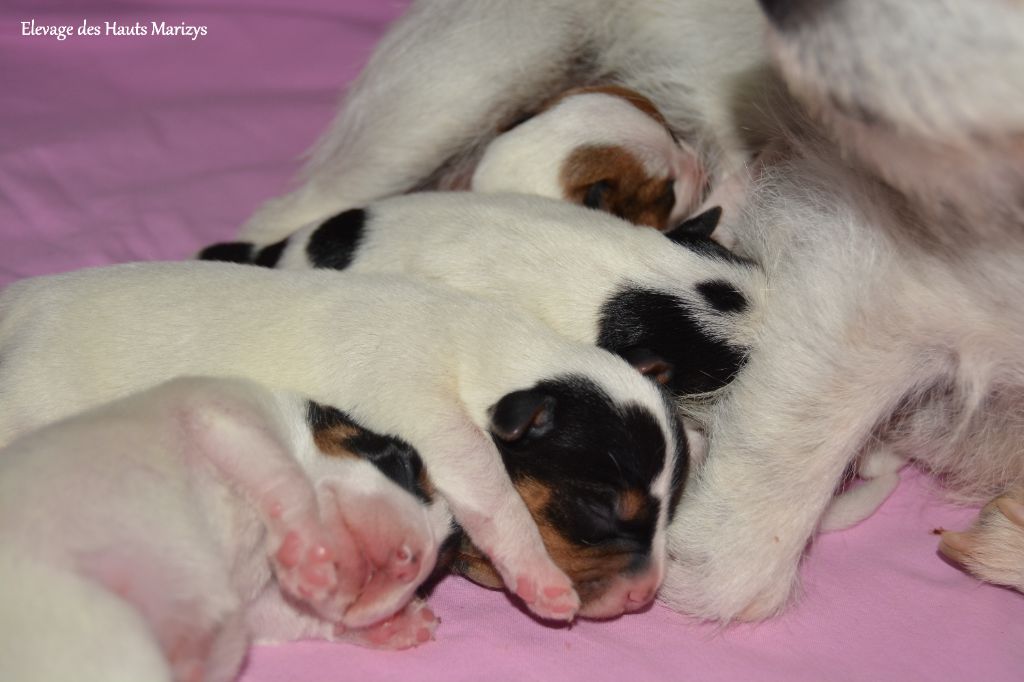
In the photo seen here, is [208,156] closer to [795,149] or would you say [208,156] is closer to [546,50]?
[546,50]

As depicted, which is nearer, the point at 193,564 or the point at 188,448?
the point at 193,564

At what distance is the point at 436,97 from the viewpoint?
2.42 m

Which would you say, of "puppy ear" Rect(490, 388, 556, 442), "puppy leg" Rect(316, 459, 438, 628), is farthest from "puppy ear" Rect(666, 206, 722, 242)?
"puppy leg" Rect(316, 459, 438, 628)

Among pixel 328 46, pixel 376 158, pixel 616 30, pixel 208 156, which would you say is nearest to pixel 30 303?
pixel 376 158

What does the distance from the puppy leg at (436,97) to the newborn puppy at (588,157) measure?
0.37 feet

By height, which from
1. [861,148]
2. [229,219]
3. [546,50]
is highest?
[861,148]

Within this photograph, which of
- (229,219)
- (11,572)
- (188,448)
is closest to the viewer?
(11,572)

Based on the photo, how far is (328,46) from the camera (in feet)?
10.7

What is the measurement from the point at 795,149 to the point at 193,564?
Answer: 1.15 meters

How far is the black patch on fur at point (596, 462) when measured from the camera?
5.69 ft

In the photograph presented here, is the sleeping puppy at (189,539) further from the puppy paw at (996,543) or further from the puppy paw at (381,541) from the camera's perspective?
the puppy paw at (996,543)

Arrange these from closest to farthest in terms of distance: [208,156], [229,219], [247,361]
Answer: [247,361], [229,219], [208,156]

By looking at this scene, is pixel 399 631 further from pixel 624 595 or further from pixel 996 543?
pixel 996 543

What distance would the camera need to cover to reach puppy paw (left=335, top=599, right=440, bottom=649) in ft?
5.60
